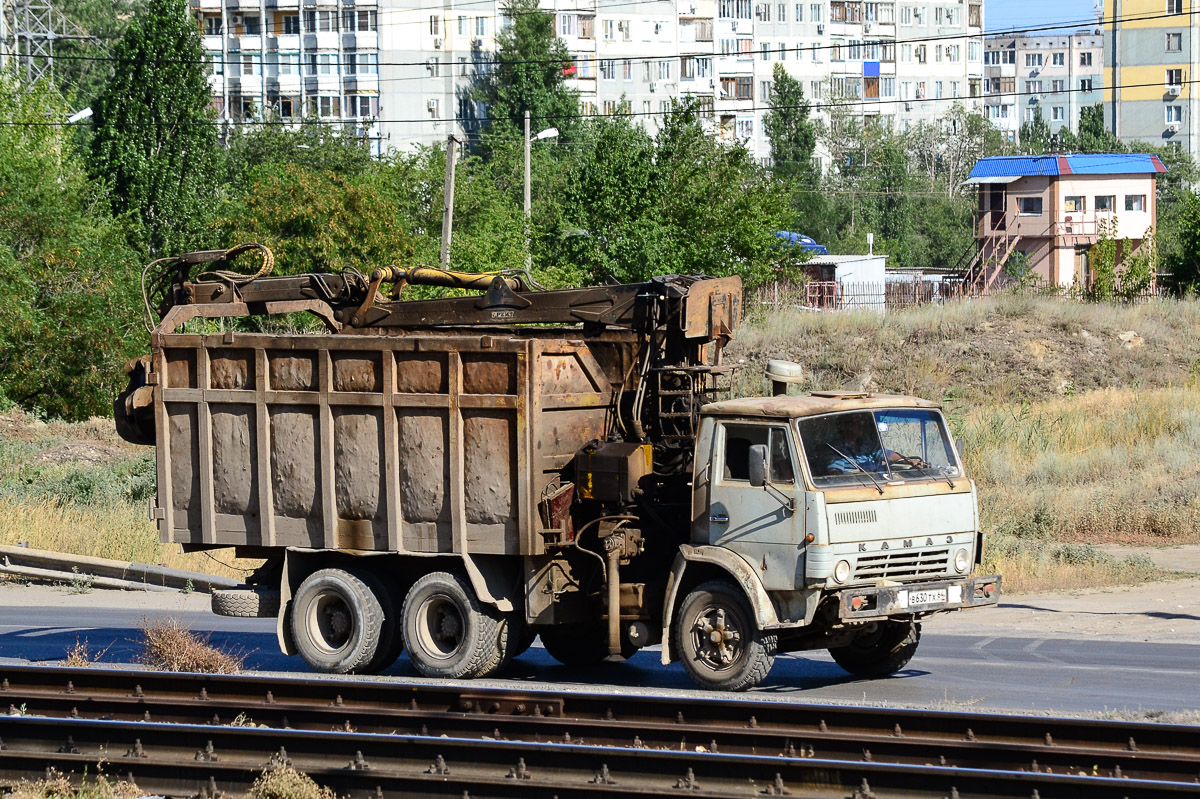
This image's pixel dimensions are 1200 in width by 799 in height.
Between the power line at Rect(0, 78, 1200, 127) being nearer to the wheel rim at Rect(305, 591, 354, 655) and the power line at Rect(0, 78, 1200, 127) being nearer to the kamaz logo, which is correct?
the wheel rim at Rect(305, 591, 354, 655)

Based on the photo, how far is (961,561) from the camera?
10852 mm

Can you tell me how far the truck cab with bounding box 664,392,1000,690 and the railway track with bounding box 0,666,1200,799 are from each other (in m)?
0.93

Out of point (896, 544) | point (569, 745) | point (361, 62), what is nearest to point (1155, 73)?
point (361, 62)

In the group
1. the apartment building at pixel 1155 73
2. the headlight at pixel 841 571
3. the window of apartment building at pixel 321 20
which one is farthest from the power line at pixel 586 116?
the headlight at pixel 841 571

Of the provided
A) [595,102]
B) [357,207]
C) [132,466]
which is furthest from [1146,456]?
[595,102]

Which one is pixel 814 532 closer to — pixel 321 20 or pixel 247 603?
pixel 247 603

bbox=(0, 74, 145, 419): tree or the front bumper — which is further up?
bbox=(0, 74, 145, 419): tree

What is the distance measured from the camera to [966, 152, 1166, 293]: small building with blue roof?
6662cm

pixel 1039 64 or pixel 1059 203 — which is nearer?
pixel 1059 203

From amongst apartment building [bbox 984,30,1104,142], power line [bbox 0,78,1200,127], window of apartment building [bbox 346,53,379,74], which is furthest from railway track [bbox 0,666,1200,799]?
apartment building [bbox 984,30,1104,142]

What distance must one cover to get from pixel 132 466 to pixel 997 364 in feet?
71.6

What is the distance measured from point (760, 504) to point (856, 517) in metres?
0.73

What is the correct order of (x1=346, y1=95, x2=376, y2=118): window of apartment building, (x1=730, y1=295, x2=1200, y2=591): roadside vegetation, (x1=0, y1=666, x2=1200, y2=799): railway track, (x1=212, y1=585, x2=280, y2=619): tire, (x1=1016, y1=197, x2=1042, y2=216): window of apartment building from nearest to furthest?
(x1=0, y1=666, x2=1200, y2=799): railway track
(x1=212, y1=585, x2=280, y2=619): tire
(x1=730, y1=295, x2=1200, y2=591): roadside vegetation
(x1=1016, y1=197, x2=1042, y2=216): window of apartment building
(x1=346, y1=95, x2=376, y2=118): window of apartment building

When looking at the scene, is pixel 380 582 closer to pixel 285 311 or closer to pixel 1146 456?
pixel 285 311
